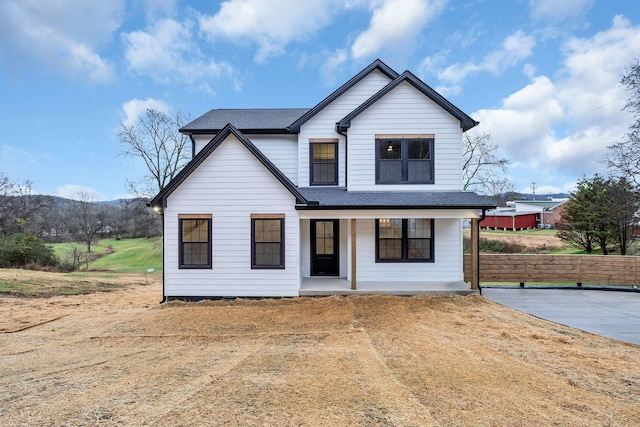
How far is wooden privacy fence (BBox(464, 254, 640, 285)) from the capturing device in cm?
1130

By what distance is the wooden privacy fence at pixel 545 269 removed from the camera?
11297 millimetres

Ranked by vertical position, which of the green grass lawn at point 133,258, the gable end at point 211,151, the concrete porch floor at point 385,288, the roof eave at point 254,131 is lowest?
the green grass lawn at point 133,258

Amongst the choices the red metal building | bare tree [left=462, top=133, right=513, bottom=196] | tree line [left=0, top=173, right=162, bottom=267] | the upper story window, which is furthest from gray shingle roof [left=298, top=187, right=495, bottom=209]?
the red metal building

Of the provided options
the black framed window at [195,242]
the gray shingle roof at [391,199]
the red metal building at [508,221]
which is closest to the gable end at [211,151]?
the gray shingle roof at [391,199]

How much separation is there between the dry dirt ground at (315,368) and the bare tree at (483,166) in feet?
52.4

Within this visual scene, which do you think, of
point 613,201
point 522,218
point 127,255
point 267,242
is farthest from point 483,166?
point 127,255

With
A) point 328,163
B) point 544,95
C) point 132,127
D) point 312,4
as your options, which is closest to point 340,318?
point 328,163

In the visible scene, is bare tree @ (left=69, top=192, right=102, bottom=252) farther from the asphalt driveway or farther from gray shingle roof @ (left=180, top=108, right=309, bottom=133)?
the asphalt driveway

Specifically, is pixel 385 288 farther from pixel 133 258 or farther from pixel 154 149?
pixel 133 258

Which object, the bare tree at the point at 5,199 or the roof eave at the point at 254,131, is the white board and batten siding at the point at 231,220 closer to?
the roof eave at the point at 254,131

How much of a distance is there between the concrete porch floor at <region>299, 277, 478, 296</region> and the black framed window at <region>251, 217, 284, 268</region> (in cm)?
138

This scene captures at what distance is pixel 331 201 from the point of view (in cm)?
974

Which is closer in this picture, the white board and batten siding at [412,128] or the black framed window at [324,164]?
the white board and batten siding at [412,128]

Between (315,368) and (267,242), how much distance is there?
518 cm
